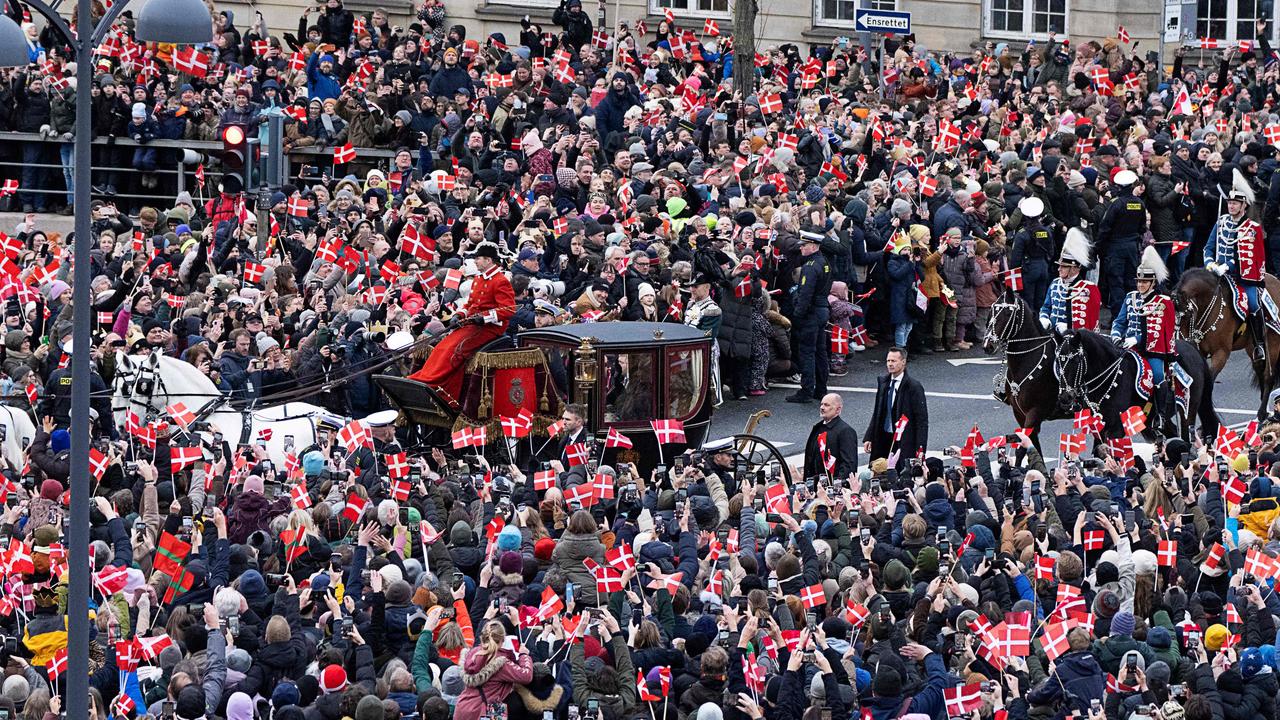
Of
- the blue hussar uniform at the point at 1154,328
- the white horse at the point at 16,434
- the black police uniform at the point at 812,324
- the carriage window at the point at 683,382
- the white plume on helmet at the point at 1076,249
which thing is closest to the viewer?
the white horse at the point at 16,434

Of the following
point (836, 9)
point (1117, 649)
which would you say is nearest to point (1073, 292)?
point (1117, 649)

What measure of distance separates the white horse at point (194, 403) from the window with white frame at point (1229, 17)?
25167mm

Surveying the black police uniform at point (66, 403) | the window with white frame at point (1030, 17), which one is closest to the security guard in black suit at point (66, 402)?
the black police uniform at point (66, 403)

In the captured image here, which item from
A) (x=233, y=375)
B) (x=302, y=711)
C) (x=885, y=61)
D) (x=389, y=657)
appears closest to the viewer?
(x=302, y=711)

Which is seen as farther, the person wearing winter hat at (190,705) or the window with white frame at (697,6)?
the window with white frame at (697,6)

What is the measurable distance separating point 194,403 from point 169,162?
11.6 meters

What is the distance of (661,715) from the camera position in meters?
14.9

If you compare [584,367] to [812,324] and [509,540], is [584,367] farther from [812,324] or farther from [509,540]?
[812,324]

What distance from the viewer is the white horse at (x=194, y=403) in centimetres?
2209

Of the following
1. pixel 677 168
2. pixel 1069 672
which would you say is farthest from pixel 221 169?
pixel 1069 672

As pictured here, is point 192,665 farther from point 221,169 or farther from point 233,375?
point 221,169

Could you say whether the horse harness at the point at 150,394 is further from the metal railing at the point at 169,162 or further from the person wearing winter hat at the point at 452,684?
the metal railing at the point at 169,162

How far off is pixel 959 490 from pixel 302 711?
723 cm

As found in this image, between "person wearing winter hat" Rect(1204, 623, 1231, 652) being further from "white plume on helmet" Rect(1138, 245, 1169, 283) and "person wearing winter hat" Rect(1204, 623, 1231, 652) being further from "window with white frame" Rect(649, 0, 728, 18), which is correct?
"window with white frame" Rect(649, 0, 728, 18)
